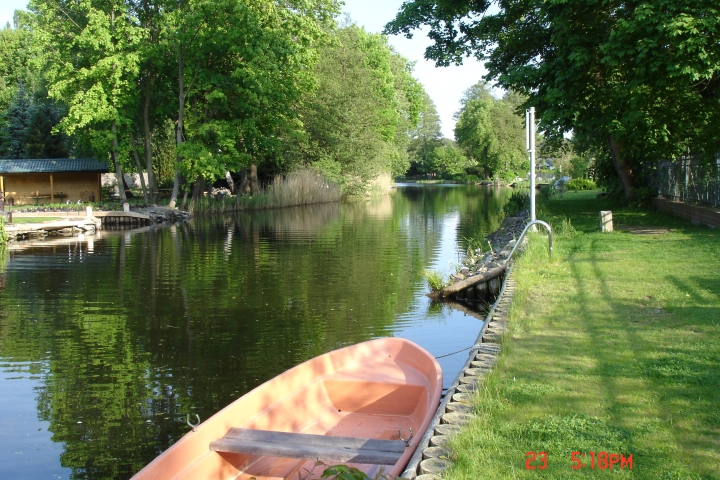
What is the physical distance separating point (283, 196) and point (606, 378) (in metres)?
37.1

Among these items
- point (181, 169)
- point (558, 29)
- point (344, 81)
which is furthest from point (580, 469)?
point (344, 81)

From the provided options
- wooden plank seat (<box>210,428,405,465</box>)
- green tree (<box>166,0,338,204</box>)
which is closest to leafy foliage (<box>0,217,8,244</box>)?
green tree (<box>166,0,338,204</box>)

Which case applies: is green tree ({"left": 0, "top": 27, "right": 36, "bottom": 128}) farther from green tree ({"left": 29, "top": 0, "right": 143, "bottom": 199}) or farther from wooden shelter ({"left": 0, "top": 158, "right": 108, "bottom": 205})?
green tree ({"left": 29, "top": 0, "right": 143, "bottom": 199})

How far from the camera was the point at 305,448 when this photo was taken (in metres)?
5.13

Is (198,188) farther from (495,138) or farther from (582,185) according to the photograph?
(495,138)

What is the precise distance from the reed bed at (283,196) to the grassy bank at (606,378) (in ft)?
Result: 96.1

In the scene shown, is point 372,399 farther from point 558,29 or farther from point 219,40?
point 219,40

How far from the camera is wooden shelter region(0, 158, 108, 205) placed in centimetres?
4081

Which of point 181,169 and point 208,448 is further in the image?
point 181,169

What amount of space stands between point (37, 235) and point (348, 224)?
42.4 ft

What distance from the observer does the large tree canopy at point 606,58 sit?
14844 mm

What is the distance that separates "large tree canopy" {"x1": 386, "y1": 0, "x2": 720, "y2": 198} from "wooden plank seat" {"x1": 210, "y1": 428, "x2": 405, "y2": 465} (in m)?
12.5
